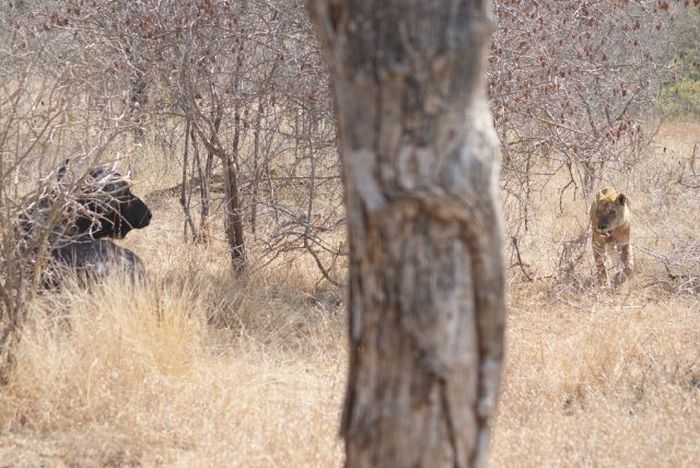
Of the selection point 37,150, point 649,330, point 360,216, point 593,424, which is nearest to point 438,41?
→ point 360,216

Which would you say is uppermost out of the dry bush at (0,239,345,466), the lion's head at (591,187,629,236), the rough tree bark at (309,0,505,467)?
the lion's head at (591,187,629,236)

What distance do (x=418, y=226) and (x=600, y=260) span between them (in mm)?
5765

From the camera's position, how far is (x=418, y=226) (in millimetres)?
2113

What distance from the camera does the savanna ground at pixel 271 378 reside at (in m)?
4.20

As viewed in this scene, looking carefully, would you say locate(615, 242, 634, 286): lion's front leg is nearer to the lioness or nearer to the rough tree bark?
the lioness

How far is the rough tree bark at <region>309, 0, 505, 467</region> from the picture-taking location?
208 cm

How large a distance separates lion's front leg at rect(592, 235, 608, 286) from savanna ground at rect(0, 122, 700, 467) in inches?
10.2

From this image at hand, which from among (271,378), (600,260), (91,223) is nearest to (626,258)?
(600,260)

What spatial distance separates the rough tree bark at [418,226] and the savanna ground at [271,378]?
1.80 metres

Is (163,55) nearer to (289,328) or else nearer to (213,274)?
(213,274)

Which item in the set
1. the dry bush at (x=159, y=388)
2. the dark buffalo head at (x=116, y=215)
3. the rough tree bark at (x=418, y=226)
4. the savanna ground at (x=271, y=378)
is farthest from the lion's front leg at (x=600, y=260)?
the rough tree bark at (x=418, y=226)

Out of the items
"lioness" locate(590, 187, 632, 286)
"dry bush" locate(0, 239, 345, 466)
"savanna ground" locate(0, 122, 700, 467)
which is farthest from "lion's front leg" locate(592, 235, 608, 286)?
"dry bush" locate(0, 239, 345, 466)

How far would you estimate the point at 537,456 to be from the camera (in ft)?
13.3

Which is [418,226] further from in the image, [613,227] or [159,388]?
[613,227]
